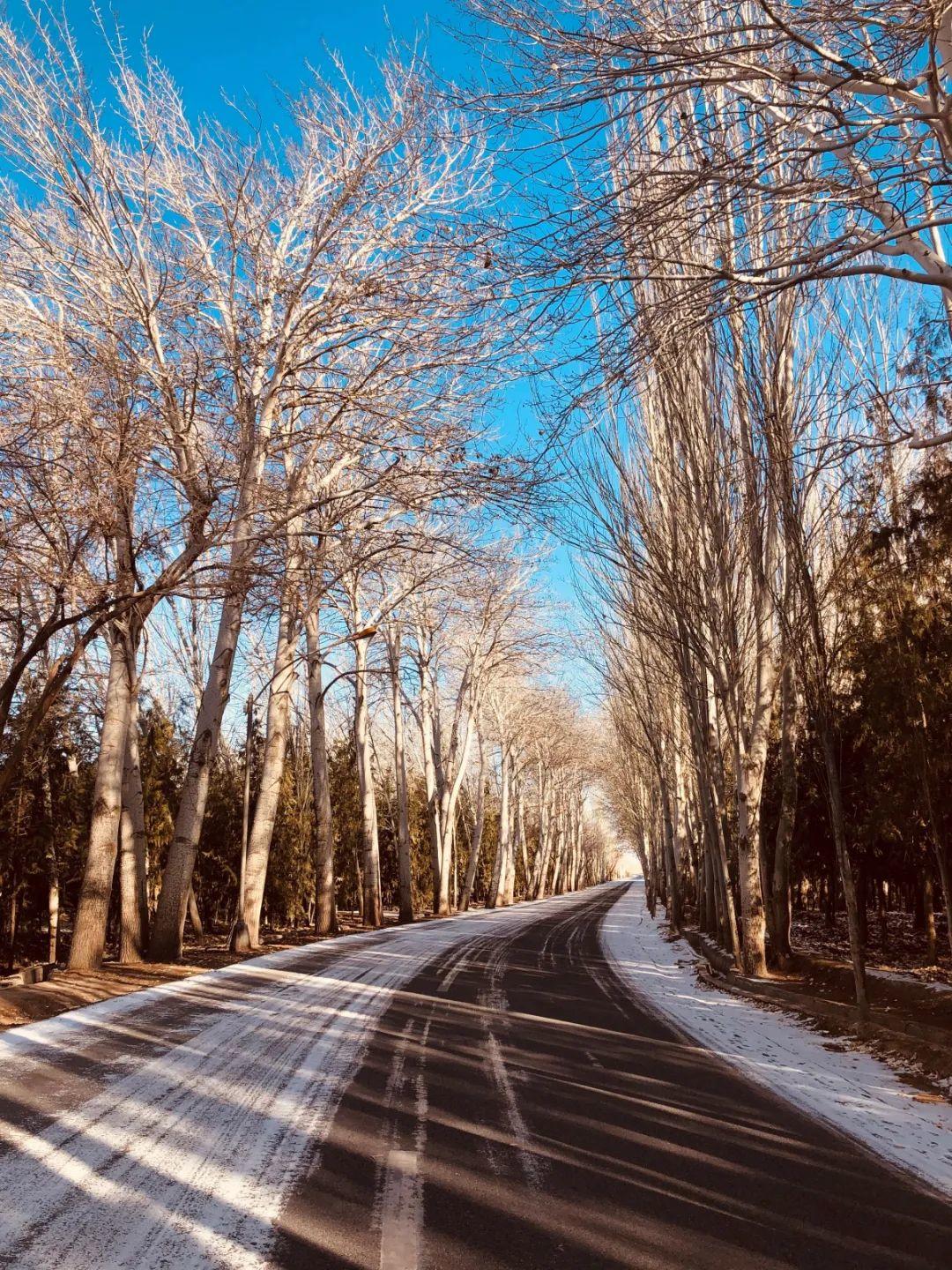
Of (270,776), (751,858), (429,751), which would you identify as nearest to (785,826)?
(751,858)

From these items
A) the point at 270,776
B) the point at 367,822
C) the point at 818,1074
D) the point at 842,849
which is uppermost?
the point at 270,776

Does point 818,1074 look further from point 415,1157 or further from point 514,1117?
point 415,1157

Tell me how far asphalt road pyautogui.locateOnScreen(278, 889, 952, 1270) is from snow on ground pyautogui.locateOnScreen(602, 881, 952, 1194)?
10.0 inches

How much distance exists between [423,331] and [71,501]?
17.3 ft

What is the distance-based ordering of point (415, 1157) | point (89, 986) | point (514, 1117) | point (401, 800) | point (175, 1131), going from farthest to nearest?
point (401, 800)
point (89, 986)
point (514, 1117)
point (175, 1131)
point (415, 1157)

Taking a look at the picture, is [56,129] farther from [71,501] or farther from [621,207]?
[621,207]

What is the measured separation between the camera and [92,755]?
2698 cm

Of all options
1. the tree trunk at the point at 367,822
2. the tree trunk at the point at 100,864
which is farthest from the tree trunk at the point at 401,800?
the tree trunk at the point at 100,864

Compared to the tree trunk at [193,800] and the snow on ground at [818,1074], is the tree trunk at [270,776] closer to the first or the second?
the tree trunk at [193,800]

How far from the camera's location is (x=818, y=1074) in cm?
695

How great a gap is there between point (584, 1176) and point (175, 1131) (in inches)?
78.5

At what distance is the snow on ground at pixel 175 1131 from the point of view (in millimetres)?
3344

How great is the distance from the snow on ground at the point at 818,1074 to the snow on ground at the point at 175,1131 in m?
2.90

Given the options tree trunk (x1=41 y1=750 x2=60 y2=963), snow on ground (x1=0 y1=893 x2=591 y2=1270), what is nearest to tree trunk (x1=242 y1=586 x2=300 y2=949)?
tree trunk (x1=41 y1=750 x2=60 y2=963)
